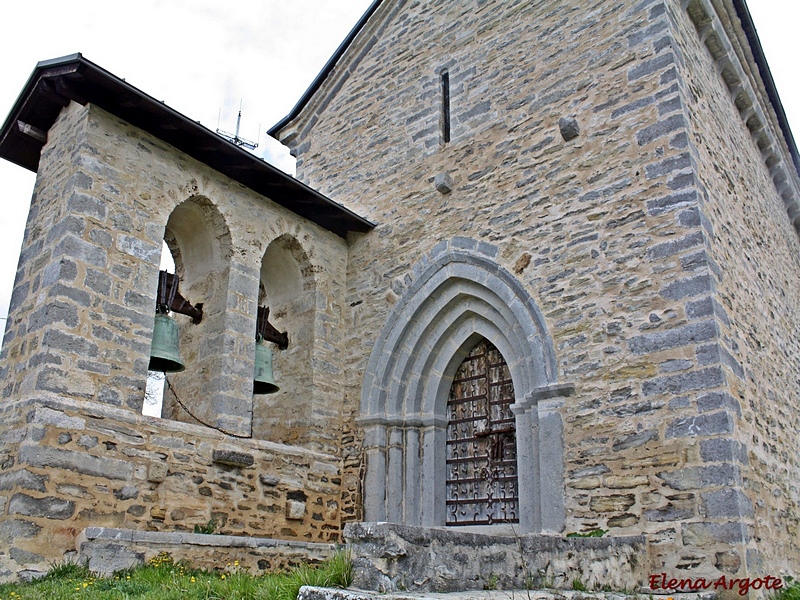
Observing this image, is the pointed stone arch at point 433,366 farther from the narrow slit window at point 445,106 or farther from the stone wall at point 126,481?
the narrow slit window at point 445,106

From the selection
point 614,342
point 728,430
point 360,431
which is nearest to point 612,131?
point 614,342

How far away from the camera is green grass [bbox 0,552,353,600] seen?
3628 millimetres

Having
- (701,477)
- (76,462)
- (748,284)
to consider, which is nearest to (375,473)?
(76,462)

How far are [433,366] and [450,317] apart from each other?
54 cm

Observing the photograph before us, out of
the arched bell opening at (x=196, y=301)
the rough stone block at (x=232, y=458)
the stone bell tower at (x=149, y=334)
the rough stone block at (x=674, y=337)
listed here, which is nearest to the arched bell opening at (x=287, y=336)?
the stone bell tower at (x=149, y=334)

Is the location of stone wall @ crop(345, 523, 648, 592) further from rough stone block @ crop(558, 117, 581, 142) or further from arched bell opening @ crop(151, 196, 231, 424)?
rough stone block @ crop(558, 117, 581, 142)

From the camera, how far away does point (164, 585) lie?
4418 millimetres

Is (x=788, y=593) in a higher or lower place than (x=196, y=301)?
lower

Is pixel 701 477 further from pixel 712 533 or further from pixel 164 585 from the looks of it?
pixel 164 585

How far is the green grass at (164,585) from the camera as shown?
3628mm

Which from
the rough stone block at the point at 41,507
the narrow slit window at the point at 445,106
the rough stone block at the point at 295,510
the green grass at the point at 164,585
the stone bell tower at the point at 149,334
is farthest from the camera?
the narrow slit window at the point at 445,106

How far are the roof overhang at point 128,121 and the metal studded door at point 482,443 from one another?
2.32 metres

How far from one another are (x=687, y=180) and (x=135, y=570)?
5.11 meters

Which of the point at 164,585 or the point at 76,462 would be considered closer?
the point at 164,585
